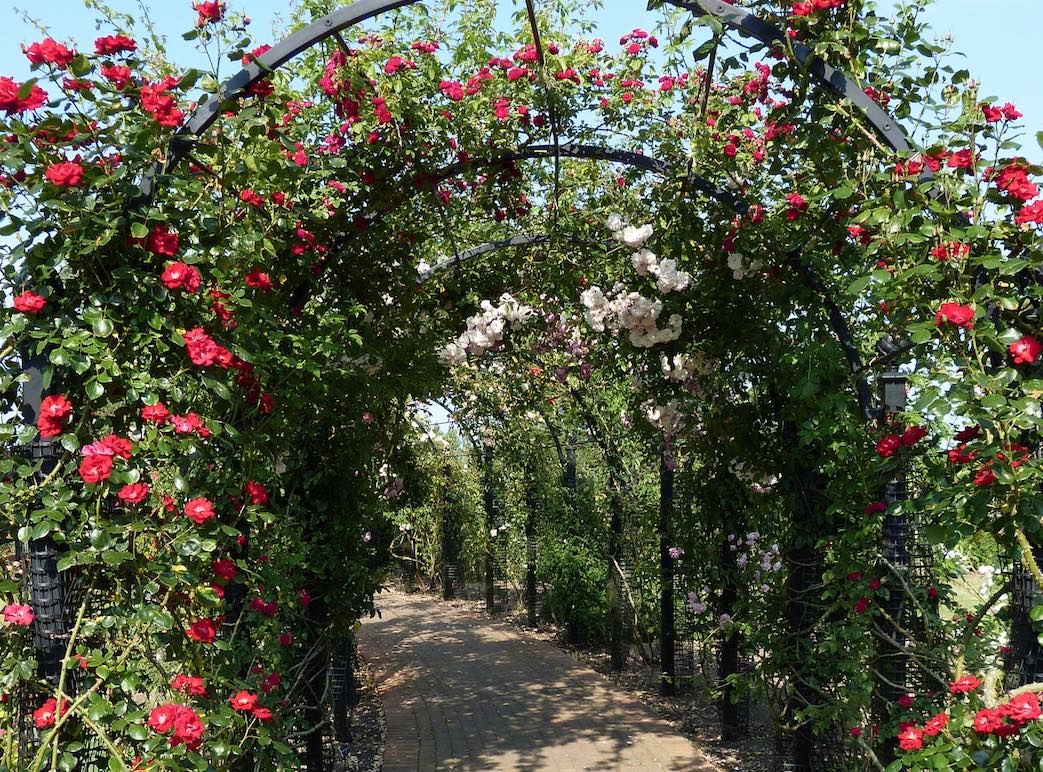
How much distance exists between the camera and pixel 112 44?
238cm

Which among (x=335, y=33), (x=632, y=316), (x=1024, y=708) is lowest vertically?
(x=1024, y=708)

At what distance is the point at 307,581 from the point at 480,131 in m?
2.33

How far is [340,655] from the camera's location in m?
5.56

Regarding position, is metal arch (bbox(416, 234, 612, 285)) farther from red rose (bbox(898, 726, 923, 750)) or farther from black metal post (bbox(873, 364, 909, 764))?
red rose (bbox(898, 726, 923, 750))

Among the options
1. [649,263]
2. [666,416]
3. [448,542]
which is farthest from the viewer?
[448,542]

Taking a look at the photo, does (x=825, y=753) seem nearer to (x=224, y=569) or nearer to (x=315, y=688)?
(x=315, y=688)

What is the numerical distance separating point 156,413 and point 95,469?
20 cm

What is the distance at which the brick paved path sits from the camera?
17.4 feet

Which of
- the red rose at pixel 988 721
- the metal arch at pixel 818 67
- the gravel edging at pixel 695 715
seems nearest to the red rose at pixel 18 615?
the red rose at pixel 988 721

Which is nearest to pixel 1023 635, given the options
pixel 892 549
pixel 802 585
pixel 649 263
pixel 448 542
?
pixel 892 549

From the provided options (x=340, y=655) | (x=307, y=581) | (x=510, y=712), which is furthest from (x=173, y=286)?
(x=510, y=712)

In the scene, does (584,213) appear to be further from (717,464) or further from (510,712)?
(510,712)

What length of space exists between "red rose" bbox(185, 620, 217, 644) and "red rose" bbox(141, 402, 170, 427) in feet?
1.82

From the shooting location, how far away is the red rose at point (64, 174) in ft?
7.16
